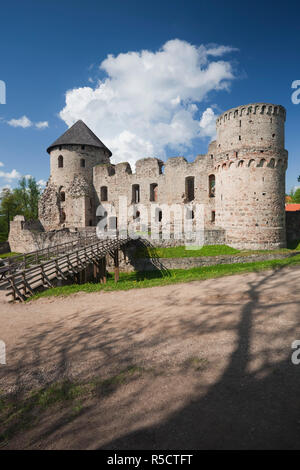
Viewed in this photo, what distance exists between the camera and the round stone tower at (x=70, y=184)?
88.6 ft

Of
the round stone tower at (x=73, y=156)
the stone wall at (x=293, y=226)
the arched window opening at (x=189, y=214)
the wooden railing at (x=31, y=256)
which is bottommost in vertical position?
the wooden railing at (x=31, y=256)

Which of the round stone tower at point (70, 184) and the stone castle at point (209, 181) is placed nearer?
the stone castle at point (209, 181)

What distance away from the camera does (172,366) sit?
11.6 feet

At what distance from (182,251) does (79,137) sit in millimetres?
19301

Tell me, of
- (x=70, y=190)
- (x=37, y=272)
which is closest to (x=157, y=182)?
(x=70, y=190)

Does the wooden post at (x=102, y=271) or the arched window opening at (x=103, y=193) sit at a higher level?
the arched window opening at (x=103, y=193)

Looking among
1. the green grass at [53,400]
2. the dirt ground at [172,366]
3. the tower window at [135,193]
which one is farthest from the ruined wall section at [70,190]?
the green grass at [53,400]

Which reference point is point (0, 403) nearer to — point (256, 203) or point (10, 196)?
point (256, 203)

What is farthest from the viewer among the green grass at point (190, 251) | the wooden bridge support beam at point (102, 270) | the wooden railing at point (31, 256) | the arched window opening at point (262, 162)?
A: the arched window opening at point (262, 162)

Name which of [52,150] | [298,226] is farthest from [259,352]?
[52,150]

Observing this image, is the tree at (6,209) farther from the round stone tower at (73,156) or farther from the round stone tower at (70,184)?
the round stone tower at (73,156)

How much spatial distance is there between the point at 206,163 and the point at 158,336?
2119 centimetres

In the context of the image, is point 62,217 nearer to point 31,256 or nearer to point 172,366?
point 31,256
